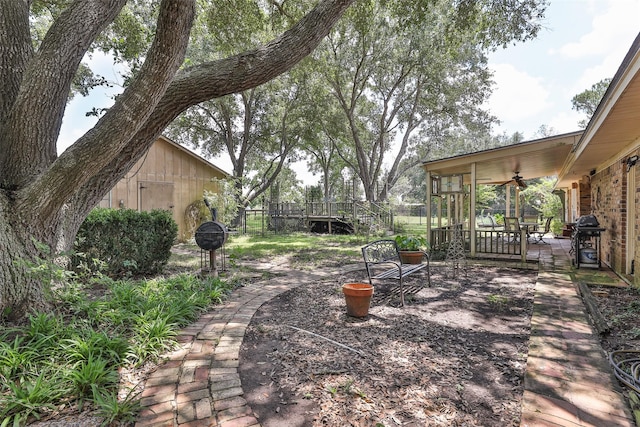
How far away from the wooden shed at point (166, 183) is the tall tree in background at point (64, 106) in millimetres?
7151

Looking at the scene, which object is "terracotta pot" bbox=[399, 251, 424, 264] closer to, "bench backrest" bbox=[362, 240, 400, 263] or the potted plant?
the potted plant

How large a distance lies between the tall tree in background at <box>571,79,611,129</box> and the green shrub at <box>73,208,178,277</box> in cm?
2687

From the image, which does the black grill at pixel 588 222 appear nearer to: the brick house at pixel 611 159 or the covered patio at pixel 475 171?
the brick house at pixel 611 159

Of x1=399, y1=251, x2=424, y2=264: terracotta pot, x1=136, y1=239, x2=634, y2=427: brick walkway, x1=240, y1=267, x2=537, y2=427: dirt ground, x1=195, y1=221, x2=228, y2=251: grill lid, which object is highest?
x1=195, y1=221, x2=228, y2=251: grill lid

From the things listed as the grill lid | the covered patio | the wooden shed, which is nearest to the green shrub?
the grill lid

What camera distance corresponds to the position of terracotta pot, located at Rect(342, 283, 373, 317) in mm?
3738

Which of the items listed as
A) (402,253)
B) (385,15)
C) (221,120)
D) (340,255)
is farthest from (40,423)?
(221,120)

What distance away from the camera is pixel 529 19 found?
6.66 metres

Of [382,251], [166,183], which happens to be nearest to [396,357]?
[382,251]

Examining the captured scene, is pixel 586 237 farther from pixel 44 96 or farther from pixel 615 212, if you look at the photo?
pixel 44 96

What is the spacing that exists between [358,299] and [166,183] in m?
9.78

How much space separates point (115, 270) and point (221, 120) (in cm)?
1473

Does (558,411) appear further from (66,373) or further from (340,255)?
(340,255)

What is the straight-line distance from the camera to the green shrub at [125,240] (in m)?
5.02
